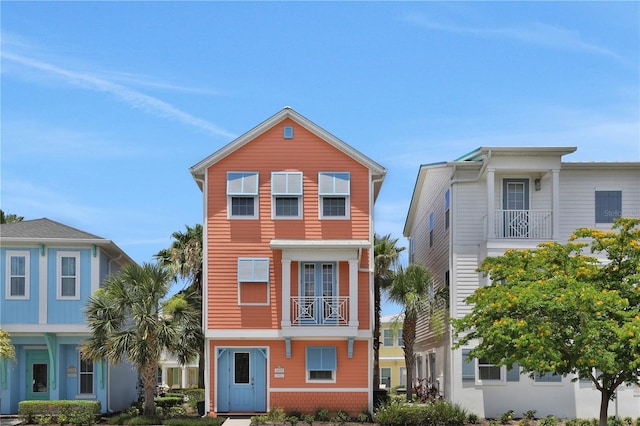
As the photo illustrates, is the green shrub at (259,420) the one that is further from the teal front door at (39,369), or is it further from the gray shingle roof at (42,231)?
the gray shingle roof at (42,231)

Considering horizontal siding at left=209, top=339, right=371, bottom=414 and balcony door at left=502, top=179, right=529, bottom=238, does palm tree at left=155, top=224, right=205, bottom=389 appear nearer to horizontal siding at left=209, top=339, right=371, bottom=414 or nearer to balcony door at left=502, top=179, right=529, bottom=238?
horizontal siding at left=209, top=339, right=371, bottom=414

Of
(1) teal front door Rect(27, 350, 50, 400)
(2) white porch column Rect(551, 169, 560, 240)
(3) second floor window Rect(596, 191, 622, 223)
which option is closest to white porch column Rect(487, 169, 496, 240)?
(2) white porch column Rect(551, 169, 560, 240)

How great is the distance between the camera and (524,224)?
30.4 metres

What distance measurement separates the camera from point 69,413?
2950cm

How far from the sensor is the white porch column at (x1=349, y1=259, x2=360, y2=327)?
96.7 ft

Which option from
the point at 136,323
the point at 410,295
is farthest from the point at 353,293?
the point at 136,323

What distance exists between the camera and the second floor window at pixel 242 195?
99.7 feet

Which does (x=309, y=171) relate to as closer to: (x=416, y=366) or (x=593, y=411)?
(x=593, y=411)

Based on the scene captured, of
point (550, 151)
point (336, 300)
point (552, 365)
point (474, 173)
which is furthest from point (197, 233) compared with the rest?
point (552, 365)

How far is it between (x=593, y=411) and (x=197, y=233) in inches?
755

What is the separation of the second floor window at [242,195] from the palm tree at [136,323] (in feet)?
10.8

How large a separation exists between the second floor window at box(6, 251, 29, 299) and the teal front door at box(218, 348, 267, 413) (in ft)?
24.1

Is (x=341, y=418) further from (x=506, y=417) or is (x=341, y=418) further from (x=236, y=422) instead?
(x=506, y=417)

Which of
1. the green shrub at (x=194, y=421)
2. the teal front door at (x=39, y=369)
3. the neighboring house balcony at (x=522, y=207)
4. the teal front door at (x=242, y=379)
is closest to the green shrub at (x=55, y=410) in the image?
the teal front door at (x=39, y=369)
